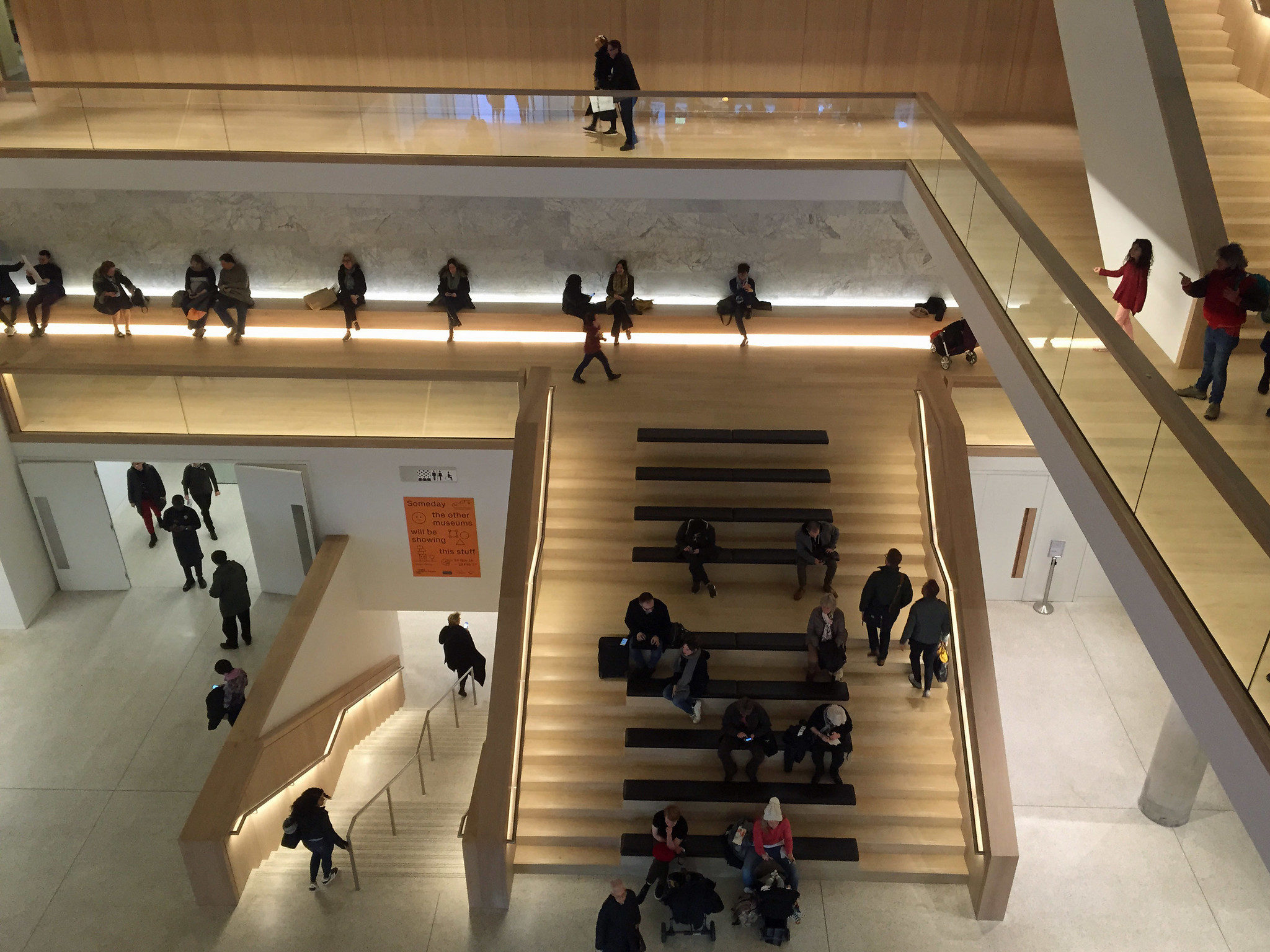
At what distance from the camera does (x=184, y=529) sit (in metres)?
13.2

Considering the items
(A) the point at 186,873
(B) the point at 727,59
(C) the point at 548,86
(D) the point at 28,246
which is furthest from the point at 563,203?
(A) the point at 186,873

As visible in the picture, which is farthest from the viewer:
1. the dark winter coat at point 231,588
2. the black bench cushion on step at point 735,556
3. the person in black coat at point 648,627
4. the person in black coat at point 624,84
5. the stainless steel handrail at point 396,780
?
the dark winter coat at point 231,588

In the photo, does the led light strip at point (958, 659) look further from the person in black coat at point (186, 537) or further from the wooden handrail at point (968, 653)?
the person in black coat at point (186, 537)

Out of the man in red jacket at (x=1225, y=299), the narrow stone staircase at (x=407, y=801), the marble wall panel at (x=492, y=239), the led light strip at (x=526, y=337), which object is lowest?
the narrow stone staircase at (x=407, y=801)

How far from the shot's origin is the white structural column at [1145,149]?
733cm

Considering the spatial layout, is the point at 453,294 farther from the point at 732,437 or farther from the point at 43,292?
the point at 43,292

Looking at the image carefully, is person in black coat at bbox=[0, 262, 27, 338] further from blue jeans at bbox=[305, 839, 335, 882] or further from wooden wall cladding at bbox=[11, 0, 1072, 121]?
blue jeans at bbox=[305, 839, 335, 882]

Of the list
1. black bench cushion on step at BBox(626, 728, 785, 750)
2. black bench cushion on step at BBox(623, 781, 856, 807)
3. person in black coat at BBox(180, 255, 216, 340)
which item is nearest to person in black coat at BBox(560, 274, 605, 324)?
person in black coat at BBox(180, 255, 216, 340)

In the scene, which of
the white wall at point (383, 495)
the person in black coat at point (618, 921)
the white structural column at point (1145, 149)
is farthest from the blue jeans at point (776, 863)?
the white wall at point (383, 495)

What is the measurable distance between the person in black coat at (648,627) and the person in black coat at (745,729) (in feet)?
3.35

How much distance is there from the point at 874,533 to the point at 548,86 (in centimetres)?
816

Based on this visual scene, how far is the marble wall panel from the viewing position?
48.0 ft

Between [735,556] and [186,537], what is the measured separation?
7.70 meters

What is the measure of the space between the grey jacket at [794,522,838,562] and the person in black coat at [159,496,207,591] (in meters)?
8.13
